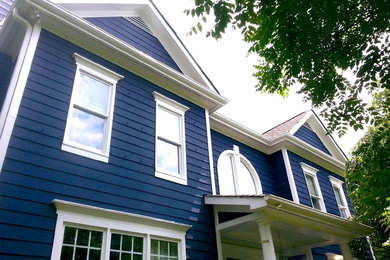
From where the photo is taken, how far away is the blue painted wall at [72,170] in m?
3.99

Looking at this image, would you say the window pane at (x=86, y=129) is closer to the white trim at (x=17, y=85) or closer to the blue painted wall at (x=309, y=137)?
the white trim at (x=17, y=85)

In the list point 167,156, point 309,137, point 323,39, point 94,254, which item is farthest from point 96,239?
point 309,137

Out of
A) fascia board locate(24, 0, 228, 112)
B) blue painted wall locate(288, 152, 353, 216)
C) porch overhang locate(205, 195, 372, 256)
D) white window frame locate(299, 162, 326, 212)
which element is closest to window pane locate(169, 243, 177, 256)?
porch overhang locate(205, 195, 372, 256)

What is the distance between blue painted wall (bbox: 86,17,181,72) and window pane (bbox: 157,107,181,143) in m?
1.39

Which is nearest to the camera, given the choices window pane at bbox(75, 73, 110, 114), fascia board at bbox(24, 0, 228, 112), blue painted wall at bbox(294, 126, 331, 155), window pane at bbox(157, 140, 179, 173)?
fascia board at bbox(24, 0, 228, 112)

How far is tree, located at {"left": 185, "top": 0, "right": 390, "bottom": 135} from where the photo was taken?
397cm

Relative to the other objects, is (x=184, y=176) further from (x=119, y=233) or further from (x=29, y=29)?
(x=29, y=29)

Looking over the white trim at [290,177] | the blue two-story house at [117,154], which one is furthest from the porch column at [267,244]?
the white trim at [290,177]

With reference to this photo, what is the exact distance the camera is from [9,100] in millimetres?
4508

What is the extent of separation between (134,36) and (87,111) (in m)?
2.42

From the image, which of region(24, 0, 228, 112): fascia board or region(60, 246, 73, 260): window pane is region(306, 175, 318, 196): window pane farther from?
region(60, 246, 73, 260): window pane

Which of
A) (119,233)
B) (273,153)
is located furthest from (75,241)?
(273,153)

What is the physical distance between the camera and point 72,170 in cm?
471

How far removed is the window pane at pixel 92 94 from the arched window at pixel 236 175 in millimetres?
3775
